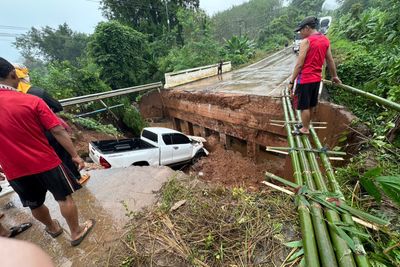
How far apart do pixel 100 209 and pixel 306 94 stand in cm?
357

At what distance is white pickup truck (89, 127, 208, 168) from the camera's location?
5.16 m

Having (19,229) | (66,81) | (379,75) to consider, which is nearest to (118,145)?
(19,229)

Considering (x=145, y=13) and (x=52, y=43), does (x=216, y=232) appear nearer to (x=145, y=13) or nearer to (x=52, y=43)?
(x=145, y=13)

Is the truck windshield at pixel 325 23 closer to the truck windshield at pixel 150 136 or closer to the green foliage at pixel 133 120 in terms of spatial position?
the green foliage at pixel 133 120

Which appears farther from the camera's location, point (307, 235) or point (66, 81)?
point (66, 81)

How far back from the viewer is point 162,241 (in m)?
1.92

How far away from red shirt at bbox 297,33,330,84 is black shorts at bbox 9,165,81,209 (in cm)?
354

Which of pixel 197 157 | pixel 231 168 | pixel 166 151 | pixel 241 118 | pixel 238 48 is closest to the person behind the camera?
pixel 166 151

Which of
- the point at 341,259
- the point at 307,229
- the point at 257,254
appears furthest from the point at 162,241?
the point at 341,259

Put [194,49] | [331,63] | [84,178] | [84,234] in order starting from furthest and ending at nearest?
[194,49] < [84,178] < [331,63] < [84,234]

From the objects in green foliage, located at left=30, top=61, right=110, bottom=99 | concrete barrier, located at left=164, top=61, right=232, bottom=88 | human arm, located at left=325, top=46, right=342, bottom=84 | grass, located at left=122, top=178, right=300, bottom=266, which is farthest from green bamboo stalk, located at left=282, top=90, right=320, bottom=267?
concrete barrier, located at left=164, top=61, right=232, bottom=88

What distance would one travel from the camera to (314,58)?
10.4ft

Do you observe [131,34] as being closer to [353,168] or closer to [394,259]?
[353,168]

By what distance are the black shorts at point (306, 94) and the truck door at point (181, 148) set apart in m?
4.23
